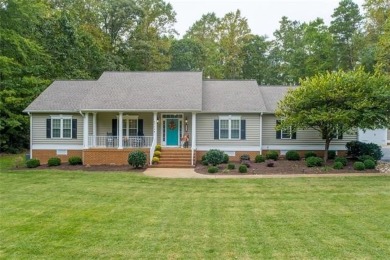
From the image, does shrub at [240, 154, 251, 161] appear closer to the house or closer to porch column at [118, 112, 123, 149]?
the house

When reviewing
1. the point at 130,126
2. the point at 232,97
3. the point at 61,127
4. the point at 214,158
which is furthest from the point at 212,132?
the point at 61,127

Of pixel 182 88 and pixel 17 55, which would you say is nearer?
pixel 182 88

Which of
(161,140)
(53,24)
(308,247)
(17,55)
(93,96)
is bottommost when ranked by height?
(308,247)

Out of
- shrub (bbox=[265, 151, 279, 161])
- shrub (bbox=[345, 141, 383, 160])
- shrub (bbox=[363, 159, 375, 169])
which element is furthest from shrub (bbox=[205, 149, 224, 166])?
shrub (bbox=[345, 141, 383, 160])

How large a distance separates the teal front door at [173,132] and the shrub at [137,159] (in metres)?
3.95

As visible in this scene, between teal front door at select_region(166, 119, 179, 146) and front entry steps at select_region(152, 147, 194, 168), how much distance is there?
1.59 metres

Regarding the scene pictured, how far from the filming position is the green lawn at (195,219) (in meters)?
6.68

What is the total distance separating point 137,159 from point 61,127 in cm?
646

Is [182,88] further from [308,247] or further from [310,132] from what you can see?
[308,247]

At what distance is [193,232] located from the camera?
25.6 feet

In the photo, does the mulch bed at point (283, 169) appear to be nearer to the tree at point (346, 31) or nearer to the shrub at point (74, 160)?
the shrub at point (74, 160)

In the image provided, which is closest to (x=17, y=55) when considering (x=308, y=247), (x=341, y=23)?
(x=308, y=247)

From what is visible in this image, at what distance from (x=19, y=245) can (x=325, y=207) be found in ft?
25.3

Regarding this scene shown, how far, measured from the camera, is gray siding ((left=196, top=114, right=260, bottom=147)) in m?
Result: 21.6
